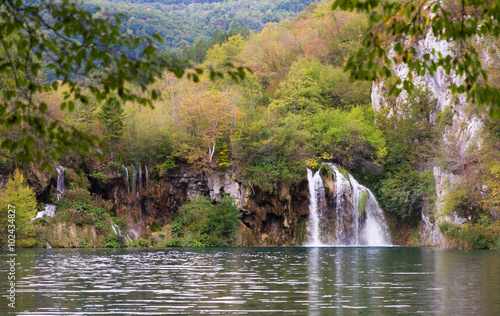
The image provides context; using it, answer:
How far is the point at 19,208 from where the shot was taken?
115ft

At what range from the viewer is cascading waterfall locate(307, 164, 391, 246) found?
151 ft

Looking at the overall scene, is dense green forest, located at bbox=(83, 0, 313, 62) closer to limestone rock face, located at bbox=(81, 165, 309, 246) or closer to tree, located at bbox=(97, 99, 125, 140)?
tree, located at bbox=(97, 99, 125, 140)

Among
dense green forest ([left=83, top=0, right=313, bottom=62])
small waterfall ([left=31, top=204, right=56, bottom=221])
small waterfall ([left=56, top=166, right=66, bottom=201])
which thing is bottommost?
small waterfall ([left=31, top=204, right=56, bottom=221])

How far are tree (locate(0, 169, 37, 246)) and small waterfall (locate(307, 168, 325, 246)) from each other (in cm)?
2290

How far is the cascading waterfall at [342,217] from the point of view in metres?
46.1

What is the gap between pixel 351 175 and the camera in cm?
4853

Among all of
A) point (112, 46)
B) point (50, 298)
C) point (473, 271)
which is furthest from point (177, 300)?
point (473, 271)

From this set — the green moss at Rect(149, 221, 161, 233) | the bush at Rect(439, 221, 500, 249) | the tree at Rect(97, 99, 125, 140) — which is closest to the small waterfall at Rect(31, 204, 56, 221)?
the tree at Rect(97, 99, 125, 140)

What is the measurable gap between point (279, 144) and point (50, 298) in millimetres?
35898

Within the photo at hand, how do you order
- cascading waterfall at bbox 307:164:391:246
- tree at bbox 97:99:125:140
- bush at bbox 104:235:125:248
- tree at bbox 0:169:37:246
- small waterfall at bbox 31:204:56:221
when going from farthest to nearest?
1. cascading waterfall at bbox 307:164:391:246
2. tree at bbox 97:99:125:140
3. bush at bbox 104:235:125:248
4. small waterfall at bbox 31:204:56:221
5. tree at bbox 0:169:37:246

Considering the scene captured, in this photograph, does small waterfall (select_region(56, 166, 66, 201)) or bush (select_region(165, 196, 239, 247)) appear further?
bush (select_region(165, 196, 239, 247))

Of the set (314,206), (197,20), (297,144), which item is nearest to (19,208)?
(297,144)

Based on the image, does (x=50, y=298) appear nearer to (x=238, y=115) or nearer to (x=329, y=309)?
(x=329, y=309)

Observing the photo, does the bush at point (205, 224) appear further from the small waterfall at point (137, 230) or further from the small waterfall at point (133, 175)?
the small waterfall at point (133, 175)
